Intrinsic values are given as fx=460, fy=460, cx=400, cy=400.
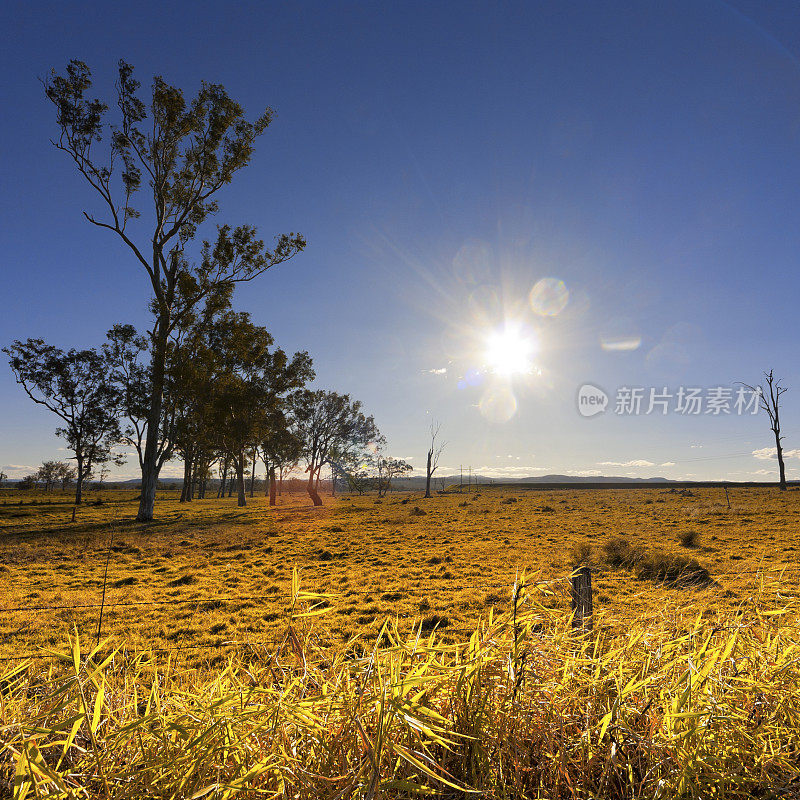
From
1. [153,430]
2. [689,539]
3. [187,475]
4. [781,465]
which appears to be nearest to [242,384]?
[153,430]

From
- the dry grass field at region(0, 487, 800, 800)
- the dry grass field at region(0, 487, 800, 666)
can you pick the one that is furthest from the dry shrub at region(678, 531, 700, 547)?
the dry grass field at region(0, 487, 800, 800)

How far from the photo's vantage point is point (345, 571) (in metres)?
12.1

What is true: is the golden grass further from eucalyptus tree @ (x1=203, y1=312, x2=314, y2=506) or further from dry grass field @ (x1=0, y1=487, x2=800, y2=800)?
eucalyptus tree @ (x1=203, y1=312, x2=314, y2=506)

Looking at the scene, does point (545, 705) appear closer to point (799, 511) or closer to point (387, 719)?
point (387, 719)

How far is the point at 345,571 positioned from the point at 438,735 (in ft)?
38.6

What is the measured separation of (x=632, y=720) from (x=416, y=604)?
809 cm

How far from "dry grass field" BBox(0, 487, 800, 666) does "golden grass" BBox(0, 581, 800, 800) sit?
1.86ft

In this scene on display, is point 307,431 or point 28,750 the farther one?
point 307,431

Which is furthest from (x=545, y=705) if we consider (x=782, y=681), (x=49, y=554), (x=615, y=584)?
(x=49, y=554)

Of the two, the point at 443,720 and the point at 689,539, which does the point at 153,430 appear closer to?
the point at 689,539

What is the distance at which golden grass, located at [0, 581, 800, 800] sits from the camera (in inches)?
35.0

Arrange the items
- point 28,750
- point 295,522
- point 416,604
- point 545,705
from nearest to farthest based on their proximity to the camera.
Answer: point 28,750
point 545,705
point 416,604
point 295,522

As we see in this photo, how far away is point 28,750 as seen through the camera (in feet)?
2.59

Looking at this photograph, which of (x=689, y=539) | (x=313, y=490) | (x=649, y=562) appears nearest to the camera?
(x=649, y=562)
